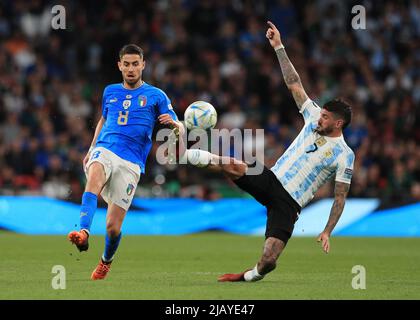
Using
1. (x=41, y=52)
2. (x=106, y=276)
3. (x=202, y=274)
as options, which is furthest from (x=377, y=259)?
(x=41, y=52)

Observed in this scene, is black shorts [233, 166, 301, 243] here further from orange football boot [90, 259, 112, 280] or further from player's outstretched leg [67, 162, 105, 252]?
orange football boot [90, 259, 112, 280]

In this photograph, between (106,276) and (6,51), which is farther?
(6,51)

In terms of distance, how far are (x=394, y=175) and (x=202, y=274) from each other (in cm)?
997

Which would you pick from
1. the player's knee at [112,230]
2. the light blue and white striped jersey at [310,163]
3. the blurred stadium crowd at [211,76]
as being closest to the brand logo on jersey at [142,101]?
the player's knee at [112,230]

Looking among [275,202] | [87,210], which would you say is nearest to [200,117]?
[275,202]

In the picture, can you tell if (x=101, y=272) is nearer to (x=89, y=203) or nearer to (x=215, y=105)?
(x=89, y=203)

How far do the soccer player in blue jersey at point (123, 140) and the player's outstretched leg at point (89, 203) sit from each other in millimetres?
13

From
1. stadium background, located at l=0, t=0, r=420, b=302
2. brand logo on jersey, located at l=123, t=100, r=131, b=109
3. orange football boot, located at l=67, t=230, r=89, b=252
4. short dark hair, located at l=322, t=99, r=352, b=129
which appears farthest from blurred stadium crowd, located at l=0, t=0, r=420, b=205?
orange football boot, located at l=67, t=230, r=89, b=252

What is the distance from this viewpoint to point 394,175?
20.3 meters

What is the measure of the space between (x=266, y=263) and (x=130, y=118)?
2160 millimetres

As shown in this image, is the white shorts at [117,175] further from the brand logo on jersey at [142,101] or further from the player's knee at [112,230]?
the brand logo on jersey at [142,101]

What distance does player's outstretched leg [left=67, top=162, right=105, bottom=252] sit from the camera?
9.30 metres

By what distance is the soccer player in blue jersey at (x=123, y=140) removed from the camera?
1028 centimetres
